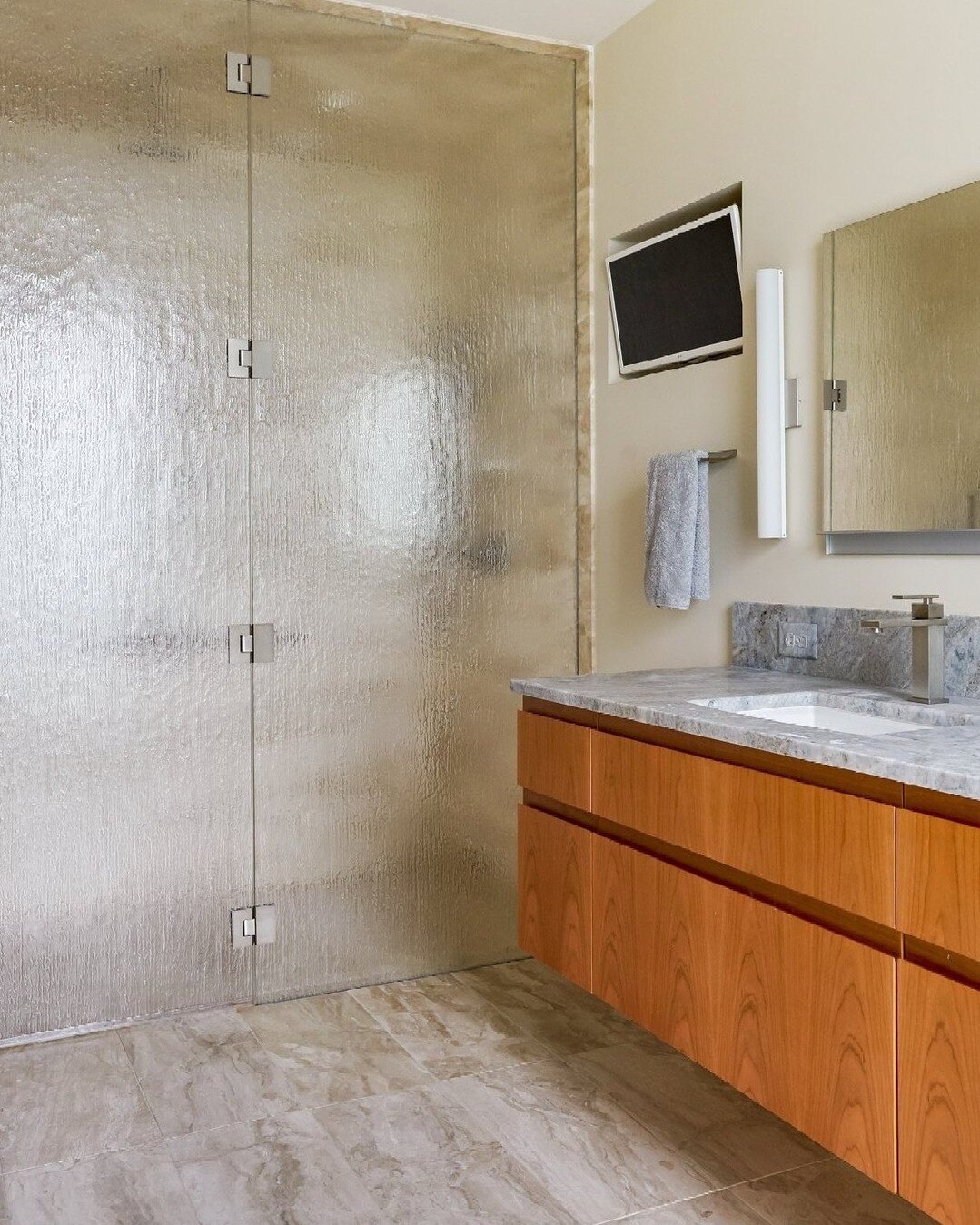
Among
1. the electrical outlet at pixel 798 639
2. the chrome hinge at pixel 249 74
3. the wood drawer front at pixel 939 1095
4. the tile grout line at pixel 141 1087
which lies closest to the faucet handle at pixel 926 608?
the electrical outlet at pixel 798 639

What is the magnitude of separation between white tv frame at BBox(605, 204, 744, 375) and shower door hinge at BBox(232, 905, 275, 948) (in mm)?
1681

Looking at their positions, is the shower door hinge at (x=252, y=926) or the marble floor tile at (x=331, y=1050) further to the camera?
the shower door hinge at (x=252, y=926)

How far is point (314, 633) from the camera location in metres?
3.00

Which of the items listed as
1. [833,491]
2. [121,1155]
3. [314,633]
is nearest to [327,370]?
[314,633]

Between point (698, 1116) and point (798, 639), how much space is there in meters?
0.98

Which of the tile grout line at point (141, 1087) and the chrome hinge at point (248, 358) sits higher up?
the chrome hinge at point (248, 358)

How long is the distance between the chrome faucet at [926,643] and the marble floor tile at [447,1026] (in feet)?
3.92

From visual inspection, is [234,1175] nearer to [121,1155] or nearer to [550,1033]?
[121,1155]

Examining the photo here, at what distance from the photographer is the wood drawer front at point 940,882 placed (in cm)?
138

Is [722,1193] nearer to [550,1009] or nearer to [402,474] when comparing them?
[550,1009]

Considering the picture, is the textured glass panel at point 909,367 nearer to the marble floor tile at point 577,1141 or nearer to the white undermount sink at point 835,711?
the white undermount sink at point 835,711

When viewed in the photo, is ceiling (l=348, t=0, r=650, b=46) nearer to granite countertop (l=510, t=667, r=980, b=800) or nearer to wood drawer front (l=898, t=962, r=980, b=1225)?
granite countertop (l=510, t=667, r=980, b=800)

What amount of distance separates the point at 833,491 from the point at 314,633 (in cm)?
134

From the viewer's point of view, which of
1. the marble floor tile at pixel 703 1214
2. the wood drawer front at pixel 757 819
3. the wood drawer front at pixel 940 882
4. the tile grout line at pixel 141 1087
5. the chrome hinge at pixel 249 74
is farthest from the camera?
the chrome hinge at pixel 249 74
